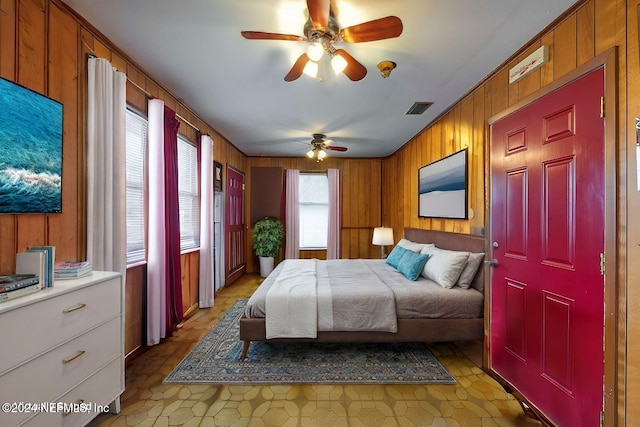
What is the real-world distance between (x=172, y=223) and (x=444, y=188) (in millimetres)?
3191

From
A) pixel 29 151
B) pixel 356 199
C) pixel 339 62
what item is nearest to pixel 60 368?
pixel 29 151

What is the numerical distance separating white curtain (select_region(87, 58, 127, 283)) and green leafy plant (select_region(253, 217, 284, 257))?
3.48 metres

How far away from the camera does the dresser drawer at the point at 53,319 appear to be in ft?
3.70

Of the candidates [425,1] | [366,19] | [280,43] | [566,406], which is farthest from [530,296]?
[280,43]

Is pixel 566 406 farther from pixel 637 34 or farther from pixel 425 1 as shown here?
pixel 425 1

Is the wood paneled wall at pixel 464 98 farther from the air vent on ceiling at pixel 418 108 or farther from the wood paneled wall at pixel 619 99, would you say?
the air vent on ceiling at pixel 418 108

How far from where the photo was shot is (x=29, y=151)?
147 cm

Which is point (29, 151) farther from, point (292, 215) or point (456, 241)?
point (292, 215)

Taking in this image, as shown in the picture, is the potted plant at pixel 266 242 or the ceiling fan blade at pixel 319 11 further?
the potted plant at pixel 266 242

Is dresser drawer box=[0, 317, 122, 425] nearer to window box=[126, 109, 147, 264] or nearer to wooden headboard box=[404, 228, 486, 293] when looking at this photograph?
window box=[126, 109, 147, 264]

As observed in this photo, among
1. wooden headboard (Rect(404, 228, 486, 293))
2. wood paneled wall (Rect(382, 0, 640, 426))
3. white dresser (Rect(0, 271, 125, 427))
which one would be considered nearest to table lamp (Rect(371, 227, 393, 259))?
wooden headboard (Rect(404, 228, 486, 293))

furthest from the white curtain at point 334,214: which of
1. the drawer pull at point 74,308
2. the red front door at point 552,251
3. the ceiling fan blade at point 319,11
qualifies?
the drawer pull at point 74,308

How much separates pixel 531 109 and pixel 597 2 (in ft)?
1.95

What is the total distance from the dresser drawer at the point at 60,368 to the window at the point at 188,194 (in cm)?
171
